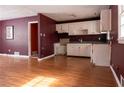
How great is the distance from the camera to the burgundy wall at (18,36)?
696 cm

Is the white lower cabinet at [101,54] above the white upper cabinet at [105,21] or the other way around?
the other way around

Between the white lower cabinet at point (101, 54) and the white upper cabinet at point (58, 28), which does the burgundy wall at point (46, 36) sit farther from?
the white lower cabinet at point (101, 54)

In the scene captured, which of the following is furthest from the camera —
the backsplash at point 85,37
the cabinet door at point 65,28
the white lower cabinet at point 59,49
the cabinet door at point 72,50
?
the white lower cabinet at point 59,49

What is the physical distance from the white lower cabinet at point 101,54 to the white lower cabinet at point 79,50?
66.9 inches

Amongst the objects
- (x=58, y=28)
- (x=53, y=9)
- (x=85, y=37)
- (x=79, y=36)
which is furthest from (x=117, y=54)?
(x=58, y=28)

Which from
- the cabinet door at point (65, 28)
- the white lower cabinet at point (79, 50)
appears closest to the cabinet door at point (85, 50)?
the white lower cabinet at point (79, 50)

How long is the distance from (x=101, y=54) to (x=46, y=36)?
9.84 feet

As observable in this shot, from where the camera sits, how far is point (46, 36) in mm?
6445

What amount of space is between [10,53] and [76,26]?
4.17 meters

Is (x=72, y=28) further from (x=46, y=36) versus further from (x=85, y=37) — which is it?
(x=46, y=36)
